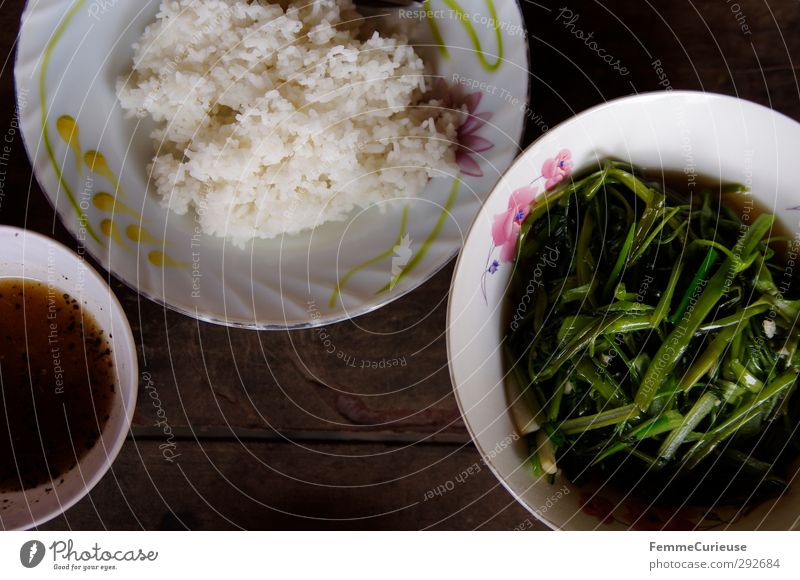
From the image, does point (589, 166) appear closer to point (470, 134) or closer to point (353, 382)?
point (470, 134)

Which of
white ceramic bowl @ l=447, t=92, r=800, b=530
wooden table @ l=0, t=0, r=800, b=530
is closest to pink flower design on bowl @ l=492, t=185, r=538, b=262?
white ceramic bowl @ l=447, t=92, r=800, b=530

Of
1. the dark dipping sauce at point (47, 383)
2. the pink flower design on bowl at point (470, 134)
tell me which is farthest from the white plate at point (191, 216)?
the dark dipping sauce at point (47, 383)

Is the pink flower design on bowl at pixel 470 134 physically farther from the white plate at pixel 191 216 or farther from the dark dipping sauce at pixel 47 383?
the dark dipping sauce at pixel 47 383

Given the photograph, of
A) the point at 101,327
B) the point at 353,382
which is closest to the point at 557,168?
the point at 353,382

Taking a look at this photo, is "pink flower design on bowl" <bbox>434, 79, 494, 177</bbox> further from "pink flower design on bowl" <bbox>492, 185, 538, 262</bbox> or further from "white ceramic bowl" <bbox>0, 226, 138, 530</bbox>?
"white ceramic bowl" <bbox>0, 226, 138, 530</bbox>

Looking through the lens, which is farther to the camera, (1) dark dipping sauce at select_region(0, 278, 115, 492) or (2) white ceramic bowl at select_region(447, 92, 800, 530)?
(1) dark dipping sauce at select_region(0, 278, 115, 492)

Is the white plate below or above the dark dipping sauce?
above
